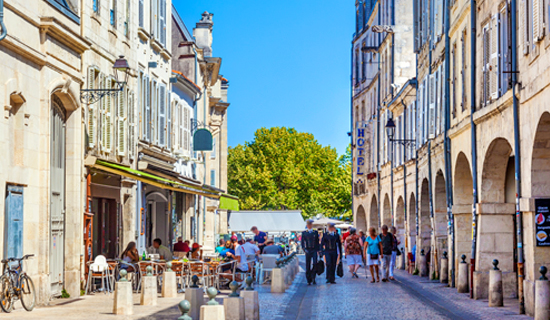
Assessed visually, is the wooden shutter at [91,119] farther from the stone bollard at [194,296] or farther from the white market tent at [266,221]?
the white market tent at [266,221]

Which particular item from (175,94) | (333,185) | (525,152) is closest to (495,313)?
(525,152)

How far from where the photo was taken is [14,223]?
13844 mm

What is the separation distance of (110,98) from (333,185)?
5109 centimetres

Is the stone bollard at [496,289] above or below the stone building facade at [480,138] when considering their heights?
below

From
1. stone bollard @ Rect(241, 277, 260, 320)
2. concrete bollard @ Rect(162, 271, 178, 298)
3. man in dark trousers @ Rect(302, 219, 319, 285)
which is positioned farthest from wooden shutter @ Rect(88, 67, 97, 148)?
stone bollard @ Rect(241, 277, 260, 320)

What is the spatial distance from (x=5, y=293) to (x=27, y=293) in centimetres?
80

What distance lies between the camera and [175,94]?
28.5 metres

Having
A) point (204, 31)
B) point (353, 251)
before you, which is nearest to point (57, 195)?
point (353, 251)

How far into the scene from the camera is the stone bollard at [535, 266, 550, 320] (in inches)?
468

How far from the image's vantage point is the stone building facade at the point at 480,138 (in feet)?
44.6

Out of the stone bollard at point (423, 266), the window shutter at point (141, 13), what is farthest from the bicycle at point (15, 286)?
the stone bollard at point (423, 266)

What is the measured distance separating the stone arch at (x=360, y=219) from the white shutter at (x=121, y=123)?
2642 centimetres

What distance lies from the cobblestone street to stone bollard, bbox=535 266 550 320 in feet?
4.48

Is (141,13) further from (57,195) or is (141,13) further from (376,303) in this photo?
(376,303)
